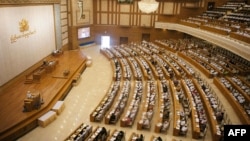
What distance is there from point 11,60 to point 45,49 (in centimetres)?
388

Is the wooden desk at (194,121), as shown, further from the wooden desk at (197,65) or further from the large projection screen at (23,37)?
the large projection screen at (23,37)

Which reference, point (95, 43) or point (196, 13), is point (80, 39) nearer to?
point (95, 43)

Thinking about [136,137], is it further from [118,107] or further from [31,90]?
[31,90]

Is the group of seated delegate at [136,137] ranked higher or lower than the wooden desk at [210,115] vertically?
lower

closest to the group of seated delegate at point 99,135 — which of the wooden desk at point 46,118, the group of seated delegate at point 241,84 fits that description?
the wooden desk at point 46,118

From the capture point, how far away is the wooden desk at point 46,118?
7.96 metres

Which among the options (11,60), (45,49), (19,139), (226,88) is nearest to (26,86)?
(11,60)

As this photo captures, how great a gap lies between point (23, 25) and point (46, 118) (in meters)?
5.50

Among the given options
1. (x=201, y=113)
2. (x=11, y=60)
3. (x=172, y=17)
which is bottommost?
(x=201, y=113)

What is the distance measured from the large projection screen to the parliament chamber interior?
0.04 meters

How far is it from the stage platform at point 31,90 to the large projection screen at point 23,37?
1.55 ft

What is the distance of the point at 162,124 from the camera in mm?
7727

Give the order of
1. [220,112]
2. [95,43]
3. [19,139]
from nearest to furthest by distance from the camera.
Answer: [19,139] → [220,112] → [95,43]

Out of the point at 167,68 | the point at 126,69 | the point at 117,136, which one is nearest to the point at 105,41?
the point at 126,69
